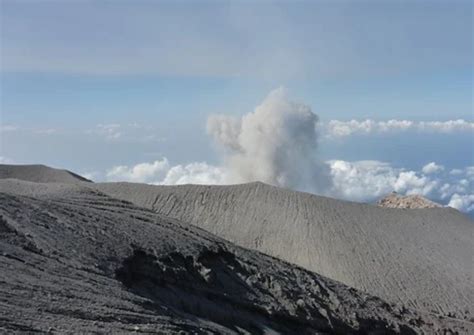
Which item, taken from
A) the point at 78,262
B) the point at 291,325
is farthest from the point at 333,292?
the point at 78,262

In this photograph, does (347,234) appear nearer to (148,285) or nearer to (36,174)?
(148,285)

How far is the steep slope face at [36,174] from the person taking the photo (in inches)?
2287

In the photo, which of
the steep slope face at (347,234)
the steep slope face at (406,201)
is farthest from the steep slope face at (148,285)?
→ the steep slope face at (406,201)

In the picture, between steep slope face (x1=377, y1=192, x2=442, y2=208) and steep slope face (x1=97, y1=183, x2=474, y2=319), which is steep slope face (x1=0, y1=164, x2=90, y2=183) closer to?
steep slope face (x1=97, y1=183, x2=474, y2=319)

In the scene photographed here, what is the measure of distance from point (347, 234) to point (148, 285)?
92.6ft

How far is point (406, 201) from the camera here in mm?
67938

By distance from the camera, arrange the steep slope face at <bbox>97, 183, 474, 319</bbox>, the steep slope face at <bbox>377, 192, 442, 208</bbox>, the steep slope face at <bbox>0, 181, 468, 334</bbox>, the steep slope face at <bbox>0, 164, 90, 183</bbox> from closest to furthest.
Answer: the steep slope face at <bbox>0, 181, 468, 334</bbox>
the steep slope face at <bbox>97, 183, 474, 319</bbox>
the steep slope face at <bbox>0, 164, 90, 183</bbox>
the steep slope face at <bbox>377, 192, 442, 208</bbox>

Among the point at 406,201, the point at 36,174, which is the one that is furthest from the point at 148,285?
the point at 406,201

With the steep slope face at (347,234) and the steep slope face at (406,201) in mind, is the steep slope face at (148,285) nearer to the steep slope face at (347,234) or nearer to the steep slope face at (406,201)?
the steep slope face at (347,234)

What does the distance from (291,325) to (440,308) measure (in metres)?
15.6

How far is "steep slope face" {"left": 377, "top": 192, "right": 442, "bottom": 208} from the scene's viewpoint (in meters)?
65.2

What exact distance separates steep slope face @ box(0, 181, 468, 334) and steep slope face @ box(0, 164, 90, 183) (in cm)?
2723

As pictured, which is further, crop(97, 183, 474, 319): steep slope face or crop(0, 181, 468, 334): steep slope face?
crop(97, 183, 474, 319): steep slope face

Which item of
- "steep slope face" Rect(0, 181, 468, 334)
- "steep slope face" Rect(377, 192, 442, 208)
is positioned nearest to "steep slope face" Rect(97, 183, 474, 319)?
"steep slope face" Rect(377, 192, 442, 208)
